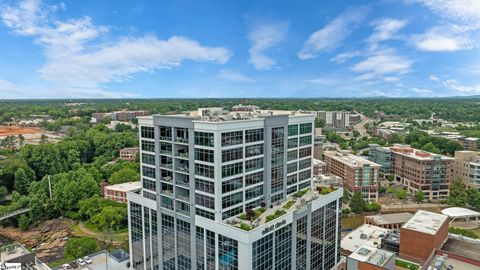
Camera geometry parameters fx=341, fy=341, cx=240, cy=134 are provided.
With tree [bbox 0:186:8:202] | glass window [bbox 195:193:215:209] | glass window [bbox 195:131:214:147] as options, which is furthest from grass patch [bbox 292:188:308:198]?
tree [bbox 0:186:8:202]

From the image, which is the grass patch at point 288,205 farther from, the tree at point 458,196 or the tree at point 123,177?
the tree at point 123,177

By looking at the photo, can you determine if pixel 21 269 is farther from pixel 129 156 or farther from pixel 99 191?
pixel 129 156

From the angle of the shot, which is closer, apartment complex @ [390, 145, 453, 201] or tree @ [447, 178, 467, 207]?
tree @ [447, 178, 467, 207]

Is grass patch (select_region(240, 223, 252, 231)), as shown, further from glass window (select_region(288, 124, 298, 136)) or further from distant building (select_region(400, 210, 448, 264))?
distant building (select_region(400, 210, 448, 264))

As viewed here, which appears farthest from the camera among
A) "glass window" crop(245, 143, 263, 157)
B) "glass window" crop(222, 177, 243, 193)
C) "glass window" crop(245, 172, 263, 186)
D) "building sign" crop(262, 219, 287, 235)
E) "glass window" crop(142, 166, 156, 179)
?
"glass window" crop(142, 166, 156, 179)

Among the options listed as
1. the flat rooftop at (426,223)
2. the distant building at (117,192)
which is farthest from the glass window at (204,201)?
the distant building at (117,192)

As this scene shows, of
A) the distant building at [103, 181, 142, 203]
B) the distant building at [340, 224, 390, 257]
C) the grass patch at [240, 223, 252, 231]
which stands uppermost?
the grass patch at [240, 223, 252, 231]
